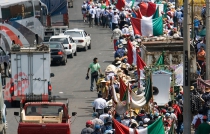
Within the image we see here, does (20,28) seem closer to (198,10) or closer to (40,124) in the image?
(198,10)

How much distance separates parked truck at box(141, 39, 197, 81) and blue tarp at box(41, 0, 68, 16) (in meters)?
23.2

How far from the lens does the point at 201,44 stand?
38688 mm

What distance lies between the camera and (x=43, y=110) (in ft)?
92.1

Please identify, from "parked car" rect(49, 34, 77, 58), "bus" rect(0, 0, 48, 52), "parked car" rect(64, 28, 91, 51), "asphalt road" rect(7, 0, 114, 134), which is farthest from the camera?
"parked car" rect(64, 28, 91, 51)

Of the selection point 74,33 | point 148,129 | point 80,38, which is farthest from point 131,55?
point 74,33

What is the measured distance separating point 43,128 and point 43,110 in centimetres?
149

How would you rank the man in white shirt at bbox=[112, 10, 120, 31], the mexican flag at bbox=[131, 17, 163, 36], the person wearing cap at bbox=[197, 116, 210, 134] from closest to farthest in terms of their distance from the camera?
the person wearing cap at bbox=[197, 116, 210, 134] < the mexican flag at bbox=[131, 17, 163, 36] < the man in white shirt at bbox=[112, 10, 120, 31]

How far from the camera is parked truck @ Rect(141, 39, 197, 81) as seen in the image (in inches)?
1375

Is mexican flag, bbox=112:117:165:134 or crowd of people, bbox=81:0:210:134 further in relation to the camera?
crowd of people, bbox=81:0:210:134

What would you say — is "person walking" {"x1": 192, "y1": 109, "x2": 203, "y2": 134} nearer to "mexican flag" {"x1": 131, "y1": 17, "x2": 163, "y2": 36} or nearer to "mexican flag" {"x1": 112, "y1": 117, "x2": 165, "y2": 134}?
"mexican flag" {"x1": 112, "y1": 117, "x2": 165, "y2": 134}

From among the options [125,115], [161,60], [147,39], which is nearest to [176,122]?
[125,115]

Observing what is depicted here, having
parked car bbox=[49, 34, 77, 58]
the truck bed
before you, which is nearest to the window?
parked car bbox=[49, 34, 77, 58]

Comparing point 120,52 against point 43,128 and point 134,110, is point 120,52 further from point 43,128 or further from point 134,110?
point 43,128

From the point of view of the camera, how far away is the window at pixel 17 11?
47.0 m
